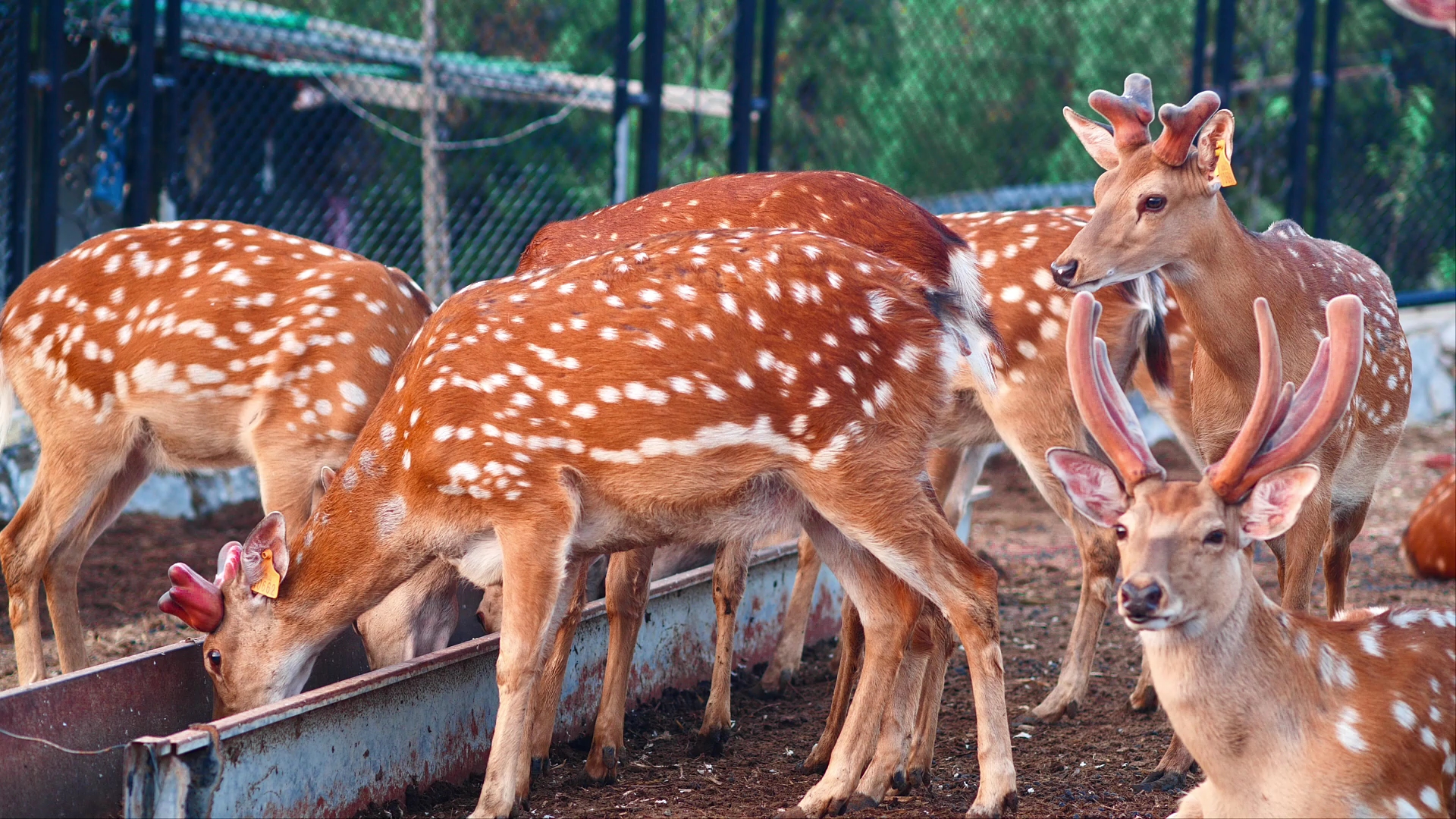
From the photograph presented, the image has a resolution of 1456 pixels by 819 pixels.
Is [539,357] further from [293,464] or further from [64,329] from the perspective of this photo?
[64,329]

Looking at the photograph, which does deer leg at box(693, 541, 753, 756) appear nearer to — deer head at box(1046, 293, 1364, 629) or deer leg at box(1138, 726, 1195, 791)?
deer leg at box(1138, 726, 1195, 791)

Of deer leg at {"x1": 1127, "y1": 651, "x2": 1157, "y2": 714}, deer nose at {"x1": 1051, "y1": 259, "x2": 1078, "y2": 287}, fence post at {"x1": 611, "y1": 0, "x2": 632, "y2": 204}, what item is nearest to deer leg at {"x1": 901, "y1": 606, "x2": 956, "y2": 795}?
deer leg at {"x1": 1127, "y1": 651, "x2": 1157, "y2": 714}

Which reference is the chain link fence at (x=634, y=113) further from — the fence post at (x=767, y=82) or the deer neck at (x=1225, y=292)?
the deer neck at (x=1225, y=292)

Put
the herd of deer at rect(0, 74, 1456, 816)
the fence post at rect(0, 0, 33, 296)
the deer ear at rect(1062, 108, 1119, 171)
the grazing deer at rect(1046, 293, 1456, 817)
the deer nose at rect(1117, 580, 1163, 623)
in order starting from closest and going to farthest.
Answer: the deer nose at rect(1117, 580, 1163, 623) < the grazing deer at rect(1046, 293, 1456, 817) < the herd of deer at rect(0, 74, 1456, 816) < the deer ear at rect(1062, 108, 1119, 171) < the fence post at rect(0, 0, 33, 296)

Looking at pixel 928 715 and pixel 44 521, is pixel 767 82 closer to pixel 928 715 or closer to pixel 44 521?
pixel 44 521

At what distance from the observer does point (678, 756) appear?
14.1 ft

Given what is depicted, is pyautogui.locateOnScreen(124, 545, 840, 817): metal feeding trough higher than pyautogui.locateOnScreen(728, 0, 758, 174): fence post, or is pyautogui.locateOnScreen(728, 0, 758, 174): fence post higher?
pyautogui.locateOnScreen(728, 0, 758, 174): fence post

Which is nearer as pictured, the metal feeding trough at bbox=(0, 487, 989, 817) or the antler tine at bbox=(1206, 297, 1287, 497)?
the antler tine at bbox=(1206, 297, 1287, 497)

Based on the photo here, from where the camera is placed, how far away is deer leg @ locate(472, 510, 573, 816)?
3.54m

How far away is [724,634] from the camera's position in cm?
446

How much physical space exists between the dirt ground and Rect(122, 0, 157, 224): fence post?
1551mm

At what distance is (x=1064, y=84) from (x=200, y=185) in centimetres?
777

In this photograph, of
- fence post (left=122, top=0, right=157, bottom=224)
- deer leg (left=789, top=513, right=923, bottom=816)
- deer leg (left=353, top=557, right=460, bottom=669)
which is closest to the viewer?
deer leg (left=789, top=513, right=923, bottom=816)

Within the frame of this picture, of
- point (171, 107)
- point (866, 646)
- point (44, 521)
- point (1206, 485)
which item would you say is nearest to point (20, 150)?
point (171, 107)
